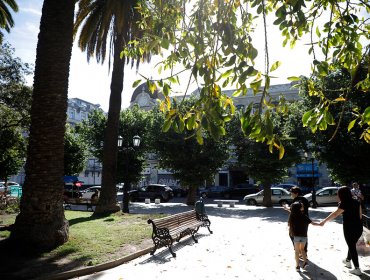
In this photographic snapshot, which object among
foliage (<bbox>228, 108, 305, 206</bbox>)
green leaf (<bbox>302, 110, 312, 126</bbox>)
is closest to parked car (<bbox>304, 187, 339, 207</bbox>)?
foliage (<bbox>228, 108, 305, 206</bbox>)

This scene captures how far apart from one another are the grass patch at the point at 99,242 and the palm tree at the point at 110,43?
2.65 m

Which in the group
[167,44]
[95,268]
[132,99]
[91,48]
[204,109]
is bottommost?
[95,268]

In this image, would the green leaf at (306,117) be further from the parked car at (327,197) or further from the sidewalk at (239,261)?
the parked car at (327,197)

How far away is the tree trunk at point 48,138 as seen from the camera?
8.69m

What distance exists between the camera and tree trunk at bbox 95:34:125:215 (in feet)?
53.8

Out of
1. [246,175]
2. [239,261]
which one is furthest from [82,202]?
[246,175]

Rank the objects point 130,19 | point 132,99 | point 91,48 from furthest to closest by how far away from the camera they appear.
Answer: point 132,99, point 91,48, point 130,19

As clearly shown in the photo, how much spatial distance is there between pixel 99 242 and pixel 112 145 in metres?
7.70

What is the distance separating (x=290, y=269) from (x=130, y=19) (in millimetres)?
13631

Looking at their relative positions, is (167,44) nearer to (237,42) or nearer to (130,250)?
(237,42)

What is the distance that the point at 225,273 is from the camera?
6.91 meters

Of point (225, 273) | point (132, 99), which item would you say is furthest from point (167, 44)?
point (132, 99)

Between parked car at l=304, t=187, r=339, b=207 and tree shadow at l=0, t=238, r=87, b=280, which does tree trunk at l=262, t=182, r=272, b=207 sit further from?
tree shadow at l=0, t=238, r=87, b=280

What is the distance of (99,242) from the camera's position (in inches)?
380
